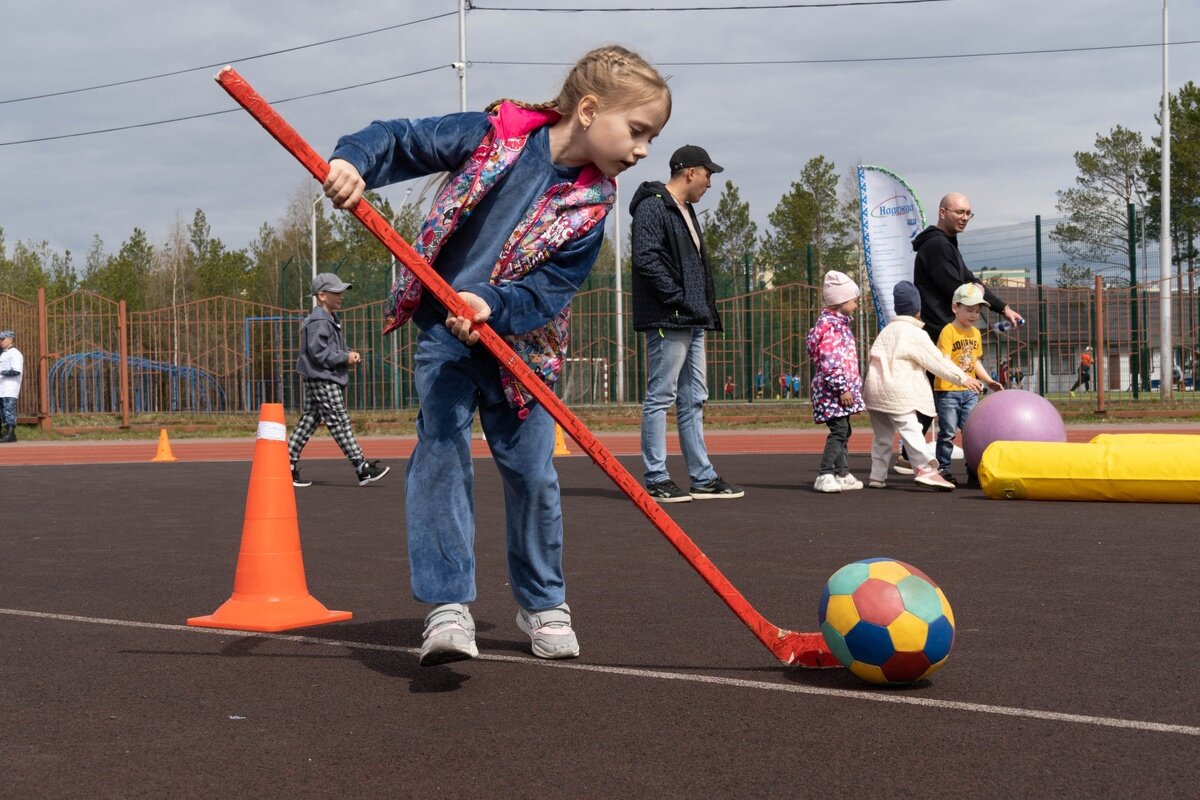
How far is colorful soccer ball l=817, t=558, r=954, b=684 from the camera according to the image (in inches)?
137

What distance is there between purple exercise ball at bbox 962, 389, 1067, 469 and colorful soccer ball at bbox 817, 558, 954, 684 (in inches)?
230

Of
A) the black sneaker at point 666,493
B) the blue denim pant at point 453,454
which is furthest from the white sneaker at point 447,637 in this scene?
the black sneaker at point 666,493

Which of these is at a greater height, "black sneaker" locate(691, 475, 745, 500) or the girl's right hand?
the girl's right hand

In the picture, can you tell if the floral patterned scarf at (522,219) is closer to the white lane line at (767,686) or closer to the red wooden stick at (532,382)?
the red wooden stick at (532,382)

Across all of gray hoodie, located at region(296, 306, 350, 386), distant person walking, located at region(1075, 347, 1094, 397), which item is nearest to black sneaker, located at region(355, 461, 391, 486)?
gray hoodie, located at region(296, 306, 350, 386)

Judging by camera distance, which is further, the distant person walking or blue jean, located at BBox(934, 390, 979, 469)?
the distant person walking

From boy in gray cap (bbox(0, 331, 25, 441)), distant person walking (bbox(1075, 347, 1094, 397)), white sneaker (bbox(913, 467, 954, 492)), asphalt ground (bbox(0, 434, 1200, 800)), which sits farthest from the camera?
distant person walking (bbox(1075, 347, 1094, 397))

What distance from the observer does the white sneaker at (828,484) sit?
30.6 feet

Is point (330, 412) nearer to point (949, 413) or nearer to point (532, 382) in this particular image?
point (949, 413)

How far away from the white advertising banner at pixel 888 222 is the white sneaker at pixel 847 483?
158 inches

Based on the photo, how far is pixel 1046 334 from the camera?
25.1 metres

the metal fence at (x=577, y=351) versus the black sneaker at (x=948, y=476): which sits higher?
the metal fence at (x=577, y=351)

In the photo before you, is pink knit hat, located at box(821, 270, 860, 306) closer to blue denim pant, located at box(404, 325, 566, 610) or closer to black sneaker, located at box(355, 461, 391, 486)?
black sneaker, located at box(355, 461, 391, 486)

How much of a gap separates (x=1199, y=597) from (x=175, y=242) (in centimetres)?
5372
